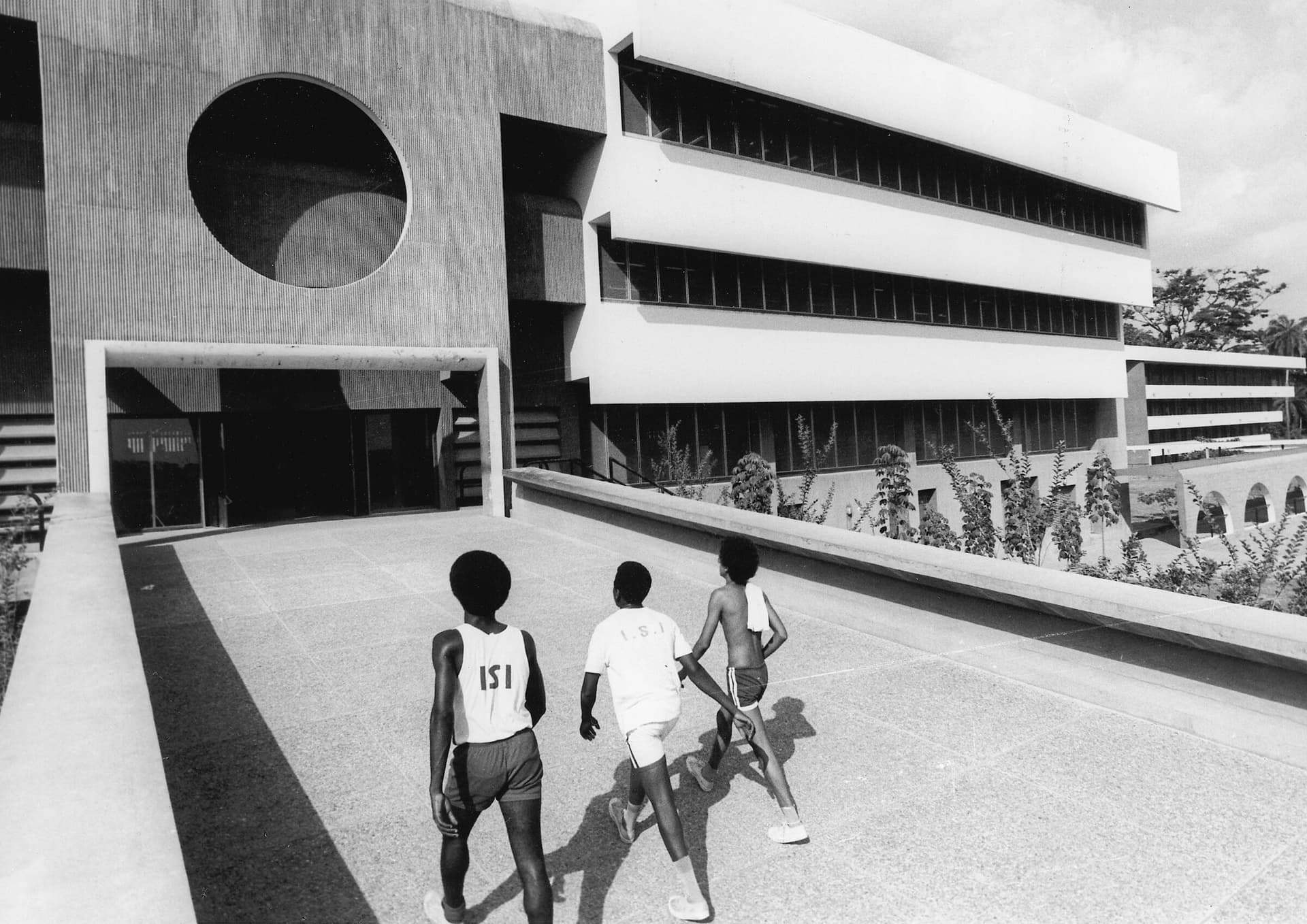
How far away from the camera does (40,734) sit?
378 centimetres

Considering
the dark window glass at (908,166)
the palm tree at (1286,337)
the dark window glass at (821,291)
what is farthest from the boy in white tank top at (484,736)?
the palm tree at (1286,337)

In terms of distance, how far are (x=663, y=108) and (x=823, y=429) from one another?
9.68 meters

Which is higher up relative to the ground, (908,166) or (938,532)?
(908,166)

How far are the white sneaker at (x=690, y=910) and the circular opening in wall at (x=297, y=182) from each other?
14.9 meters

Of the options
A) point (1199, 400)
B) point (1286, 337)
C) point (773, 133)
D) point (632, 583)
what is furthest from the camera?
point (1286, 337)

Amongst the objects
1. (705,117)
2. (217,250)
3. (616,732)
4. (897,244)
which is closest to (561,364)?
(705,117)

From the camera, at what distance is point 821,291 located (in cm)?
2336

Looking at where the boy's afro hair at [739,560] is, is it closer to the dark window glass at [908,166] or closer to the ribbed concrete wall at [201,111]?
the ribbed concrete wall at [201,111]

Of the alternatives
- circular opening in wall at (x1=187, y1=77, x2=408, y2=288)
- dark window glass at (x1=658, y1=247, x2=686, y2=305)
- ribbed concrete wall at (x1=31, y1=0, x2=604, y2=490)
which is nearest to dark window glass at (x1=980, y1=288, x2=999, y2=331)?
dark window glass at (x1=658, y1=247, x2=686, y2=305)

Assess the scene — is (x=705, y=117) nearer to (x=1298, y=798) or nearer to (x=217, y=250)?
(x=217, y=250)

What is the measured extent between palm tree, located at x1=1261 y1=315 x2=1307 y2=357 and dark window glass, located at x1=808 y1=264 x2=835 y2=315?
279 feet

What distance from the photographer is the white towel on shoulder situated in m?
4.76

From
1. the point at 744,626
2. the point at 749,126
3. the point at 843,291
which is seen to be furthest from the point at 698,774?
the point at 843,291

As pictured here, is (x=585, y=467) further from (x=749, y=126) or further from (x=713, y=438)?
(x=749, y=126)
